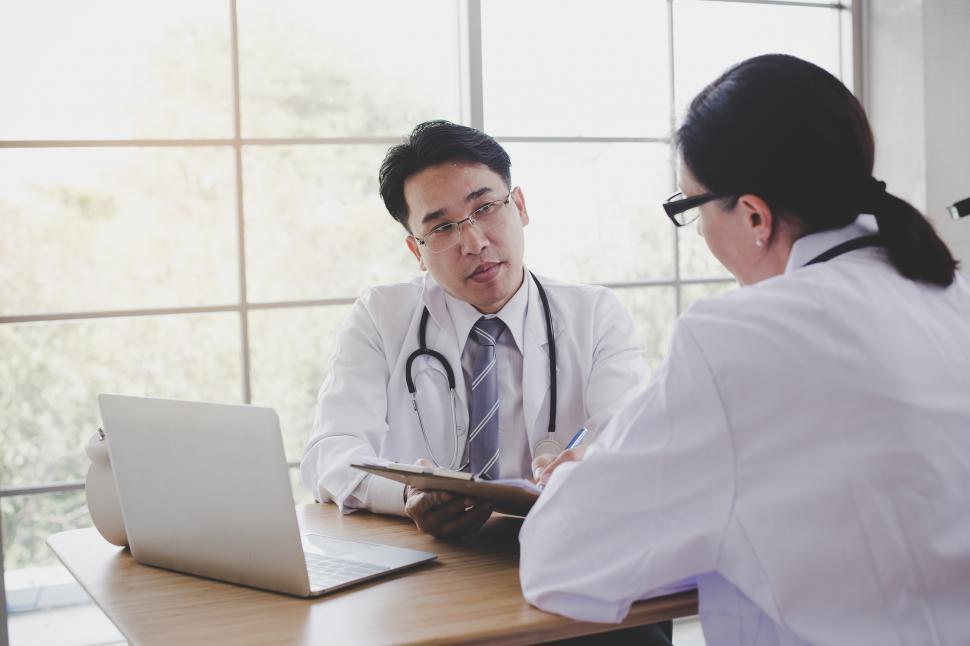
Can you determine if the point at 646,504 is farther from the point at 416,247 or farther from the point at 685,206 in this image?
the point at 416,247

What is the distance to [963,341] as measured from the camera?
4.31 feet

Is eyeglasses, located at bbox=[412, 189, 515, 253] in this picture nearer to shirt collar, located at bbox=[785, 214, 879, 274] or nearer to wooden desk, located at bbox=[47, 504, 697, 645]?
wooden desk, located at bbox=[47, 504, 697, 645]

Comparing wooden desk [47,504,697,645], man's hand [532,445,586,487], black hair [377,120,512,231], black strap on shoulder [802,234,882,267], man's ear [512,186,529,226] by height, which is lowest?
wooden desk [47,504,697,645]

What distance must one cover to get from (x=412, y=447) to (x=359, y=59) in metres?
1.41

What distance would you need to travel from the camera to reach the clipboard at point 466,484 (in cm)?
145

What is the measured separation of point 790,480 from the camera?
1187 mm

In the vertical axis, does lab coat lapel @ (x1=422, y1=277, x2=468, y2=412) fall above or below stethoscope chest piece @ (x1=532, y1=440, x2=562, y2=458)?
above

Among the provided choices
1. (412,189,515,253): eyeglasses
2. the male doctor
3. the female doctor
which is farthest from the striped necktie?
the female doctor

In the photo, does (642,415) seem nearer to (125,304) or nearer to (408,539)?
(408,539)

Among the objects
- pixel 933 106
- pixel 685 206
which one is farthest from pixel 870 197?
pixel 933 106

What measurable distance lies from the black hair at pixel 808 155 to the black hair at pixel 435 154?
0.96 meters

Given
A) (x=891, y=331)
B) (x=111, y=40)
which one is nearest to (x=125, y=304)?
(x=111, y=40)

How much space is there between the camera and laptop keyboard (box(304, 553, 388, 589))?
54.4 inches

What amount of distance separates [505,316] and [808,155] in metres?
1.07
